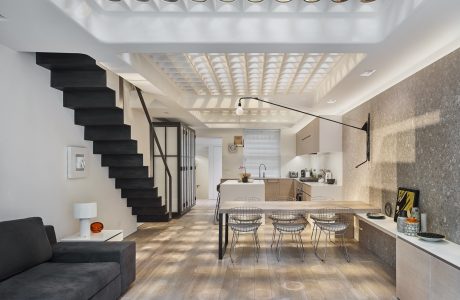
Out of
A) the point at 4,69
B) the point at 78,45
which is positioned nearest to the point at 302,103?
the point at 78,45

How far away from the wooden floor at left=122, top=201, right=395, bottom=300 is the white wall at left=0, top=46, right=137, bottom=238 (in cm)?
140

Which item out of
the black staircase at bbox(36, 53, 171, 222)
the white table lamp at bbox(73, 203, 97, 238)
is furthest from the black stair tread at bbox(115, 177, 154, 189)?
the white table lamp at bbox(73, 203, 97, 238)

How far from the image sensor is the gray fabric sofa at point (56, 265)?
2631 millimetres

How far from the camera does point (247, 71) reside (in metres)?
4.89

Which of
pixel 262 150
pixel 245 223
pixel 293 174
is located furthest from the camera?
pixel 262 150

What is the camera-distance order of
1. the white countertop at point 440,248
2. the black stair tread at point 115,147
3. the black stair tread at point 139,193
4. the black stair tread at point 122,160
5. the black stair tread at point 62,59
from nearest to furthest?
1. the white countertop at point 440,248
2. the black stair tread at point 62,59
3. the black stair tread at point 115,147
4. the black stair tread at point 122,160
5. the black stair tread at point 139,193

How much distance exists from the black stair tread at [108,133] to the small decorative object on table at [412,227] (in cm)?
369

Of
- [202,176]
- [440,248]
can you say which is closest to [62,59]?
[440,248]

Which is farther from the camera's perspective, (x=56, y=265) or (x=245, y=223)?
(x=245, y=223)

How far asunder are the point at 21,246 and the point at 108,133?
6.87 feet

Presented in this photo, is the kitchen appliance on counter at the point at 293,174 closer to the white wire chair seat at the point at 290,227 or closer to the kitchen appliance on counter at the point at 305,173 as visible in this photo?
the kitchen appliance on counter at the point at 305,173

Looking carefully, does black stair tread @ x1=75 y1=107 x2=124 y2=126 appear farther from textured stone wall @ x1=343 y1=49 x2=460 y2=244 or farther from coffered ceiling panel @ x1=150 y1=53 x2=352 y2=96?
textured stone wall @ x1=343 y1=49 x2=460 y2=244

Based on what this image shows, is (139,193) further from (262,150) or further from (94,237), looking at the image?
(262,150)

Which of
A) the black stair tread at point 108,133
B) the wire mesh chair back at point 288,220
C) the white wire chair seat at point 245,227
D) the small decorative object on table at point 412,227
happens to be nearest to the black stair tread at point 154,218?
the black stair tread at point 108,133
